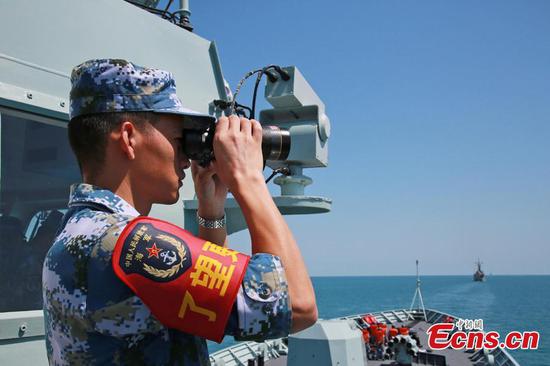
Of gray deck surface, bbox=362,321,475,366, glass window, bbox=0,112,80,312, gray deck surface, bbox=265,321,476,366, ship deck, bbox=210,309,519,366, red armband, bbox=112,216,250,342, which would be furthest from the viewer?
gray deck surface, bbox=362,321,475,366

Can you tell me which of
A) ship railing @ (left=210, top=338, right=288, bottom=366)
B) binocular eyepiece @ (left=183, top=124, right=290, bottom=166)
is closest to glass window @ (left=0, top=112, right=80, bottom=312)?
binocular eyepiece @ (left=183, top=124, right=290, bottom=166)

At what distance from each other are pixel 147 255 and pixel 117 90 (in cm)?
51

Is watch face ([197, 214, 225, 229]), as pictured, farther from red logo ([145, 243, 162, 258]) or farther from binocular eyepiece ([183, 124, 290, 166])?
red logo ([145, 243, 162, 258])

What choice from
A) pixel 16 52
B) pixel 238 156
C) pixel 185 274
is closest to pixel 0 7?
pixel 16 52

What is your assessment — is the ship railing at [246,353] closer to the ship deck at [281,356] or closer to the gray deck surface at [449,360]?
the ship deck at [281,356]

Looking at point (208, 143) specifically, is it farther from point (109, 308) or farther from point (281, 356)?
point (281, 356)

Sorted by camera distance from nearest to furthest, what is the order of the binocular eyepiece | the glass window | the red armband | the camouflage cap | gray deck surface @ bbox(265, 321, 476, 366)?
the red armband < the camouflage cap < the binocular eyepiece < the glass window < gray deck surface @ bbox(265, 321, 476, 366)

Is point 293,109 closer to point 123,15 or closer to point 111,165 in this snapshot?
point 123,15

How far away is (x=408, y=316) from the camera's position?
23578 mm

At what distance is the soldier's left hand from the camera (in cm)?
173

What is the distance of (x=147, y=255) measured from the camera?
1038 millimetres

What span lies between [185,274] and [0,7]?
2048 mm

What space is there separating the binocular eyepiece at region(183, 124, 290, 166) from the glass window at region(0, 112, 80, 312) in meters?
1.32

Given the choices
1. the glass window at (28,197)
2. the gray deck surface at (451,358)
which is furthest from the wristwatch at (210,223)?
the gray deck surface at (451,358)
